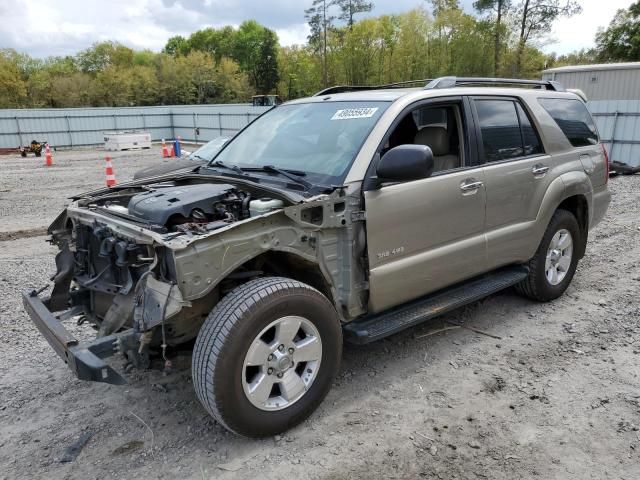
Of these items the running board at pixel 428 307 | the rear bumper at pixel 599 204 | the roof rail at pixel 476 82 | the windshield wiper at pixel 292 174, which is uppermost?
the roof rail at pixel 476 82

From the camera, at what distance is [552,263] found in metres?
5.00

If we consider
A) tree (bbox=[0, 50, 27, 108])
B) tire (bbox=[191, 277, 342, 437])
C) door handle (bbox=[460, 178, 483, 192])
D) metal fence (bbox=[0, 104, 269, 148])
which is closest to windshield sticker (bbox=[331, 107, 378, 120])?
door handle (bbox=[460, 178, 483, 192])

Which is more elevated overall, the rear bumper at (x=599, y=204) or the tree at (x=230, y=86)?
the tree at (x=230, y=86)

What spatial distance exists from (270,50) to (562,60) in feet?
137

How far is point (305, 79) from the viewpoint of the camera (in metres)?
64.4

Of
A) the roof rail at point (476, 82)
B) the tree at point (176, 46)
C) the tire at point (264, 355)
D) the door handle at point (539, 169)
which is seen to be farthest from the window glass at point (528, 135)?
the tree at point (176, 46)

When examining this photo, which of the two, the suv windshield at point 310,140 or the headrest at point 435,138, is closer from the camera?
the suv windshield at point 310,140

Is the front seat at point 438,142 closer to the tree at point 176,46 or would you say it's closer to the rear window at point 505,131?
the rear window at point 505,131

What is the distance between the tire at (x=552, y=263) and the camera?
15.8 ft

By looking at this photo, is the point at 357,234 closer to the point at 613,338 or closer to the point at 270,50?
the point at 613,338

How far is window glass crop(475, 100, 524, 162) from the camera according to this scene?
A: 4191mm

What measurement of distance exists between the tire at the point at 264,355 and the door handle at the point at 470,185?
1.49 meters

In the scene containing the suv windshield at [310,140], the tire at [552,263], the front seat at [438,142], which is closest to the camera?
the suv windshield at [310,140]

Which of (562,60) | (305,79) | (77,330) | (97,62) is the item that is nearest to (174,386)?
(77,330)
